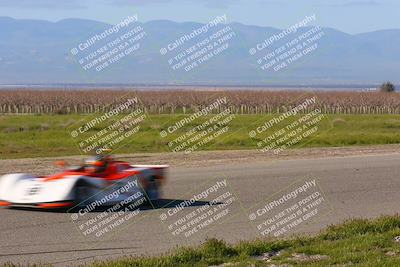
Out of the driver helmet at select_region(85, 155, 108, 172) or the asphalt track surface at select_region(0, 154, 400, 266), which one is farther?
the driver helmet at select_region(85, 155, 108, 172)

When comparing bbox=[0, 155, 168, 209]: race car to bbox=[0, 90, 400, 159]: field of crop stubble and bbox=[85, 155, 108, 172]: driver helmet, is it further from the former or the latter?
bbox=[0, 90, 400, 159]: field of crop stubble

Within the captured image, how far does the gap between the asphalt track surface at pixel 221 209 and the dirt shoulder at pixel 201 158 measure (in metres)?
1.38

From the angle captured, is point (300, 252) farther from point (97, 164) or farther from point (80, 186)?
point (97, 164)

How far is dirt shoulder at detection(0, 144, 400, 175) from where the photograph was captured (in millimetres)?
22438

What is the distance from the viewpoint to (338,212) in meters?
14.6

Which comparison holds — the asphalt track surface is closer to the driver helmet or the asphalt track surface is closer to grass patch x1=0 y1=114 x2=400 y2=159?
the driver helmet

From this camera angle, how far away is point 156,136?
37.1 meters

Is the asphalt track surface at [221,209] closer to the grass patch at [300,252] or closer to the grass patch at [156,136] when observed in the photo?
the grass patch at [300,252]

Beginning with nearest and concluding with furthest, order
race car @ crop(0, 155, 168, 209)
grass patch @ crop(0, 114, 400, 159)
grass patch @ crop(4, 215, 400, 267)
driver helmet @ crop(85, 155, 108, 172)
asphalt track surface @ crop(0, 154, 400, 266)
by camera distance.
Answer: grass patch @ crop(4, 215, 400, 267) → asphalt track surface @ crop(0, 154, 400, 266) → race car @ crop(0, 155, 168, 209) → driver helmet @ crop(85, 155, 108, 172) → grass patch @ crop(0, 114, 400, 159)

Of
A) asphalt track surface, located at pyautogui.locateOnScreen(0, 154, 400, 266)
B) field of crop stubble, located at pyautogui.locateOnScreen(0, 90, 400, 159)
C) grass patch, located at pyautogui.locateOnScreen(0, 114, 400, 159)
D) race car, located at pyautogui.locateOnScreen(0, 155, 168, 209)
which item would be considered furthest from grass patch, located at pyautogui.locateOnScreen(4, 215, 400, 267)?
field of crop stubble, located at pyautogui.locateOnScreen(0, 90, 400, 159)

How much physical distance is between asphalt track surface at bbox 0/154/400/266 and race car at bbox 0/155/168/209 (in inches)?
9.6

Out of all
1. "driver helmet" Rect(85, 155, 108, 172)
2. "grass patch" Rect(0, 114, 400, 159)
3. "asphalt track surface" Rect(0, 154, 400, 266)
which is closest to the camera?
"asphalt track surface" Rect(0, 154, 400, 266)

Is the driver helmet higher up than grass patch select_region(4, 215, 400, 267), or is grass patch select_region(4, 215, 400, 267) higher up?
the driver helmet

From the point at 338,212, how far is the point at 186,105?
60.3 m
